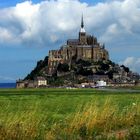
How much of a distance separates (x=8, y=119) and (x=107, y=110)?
4.72 meters

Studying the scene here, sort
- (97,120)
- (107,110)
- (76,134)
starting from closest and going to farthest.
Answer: (76,134), (97,120), (107,110)

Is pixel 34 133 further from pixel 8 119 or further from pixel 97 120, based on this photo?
pixel 97 120

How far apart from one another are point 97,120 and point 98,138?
8.62 feet

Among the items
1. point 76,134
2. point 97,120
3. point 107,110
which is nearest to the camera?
point 76,134

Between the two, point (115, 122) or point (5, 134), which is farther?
point (115, 122)

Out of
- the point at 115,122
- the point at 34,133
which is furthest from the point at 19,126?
the point at 115,122

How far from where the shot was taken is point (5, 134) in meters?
15.2

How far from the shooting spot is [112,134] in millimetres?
16891

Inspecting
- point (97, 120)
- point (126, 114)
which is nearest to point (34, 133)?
point (97, 120)

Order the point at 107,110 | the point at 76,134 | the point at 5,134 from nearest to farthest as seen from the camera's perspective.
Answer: the point at 5,134 → the point at 76,134 → the point at 107,110

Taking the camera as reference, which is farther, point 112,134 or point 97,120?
point 97,120

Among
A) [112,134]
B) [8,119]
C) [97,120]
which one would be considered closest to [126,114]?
[97,120]

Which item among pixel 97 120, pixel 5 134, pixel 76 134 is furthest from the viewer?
pixel 97 120

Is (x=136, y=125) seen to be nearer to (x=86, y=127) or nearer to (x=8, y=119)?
(x=86, y=127)
